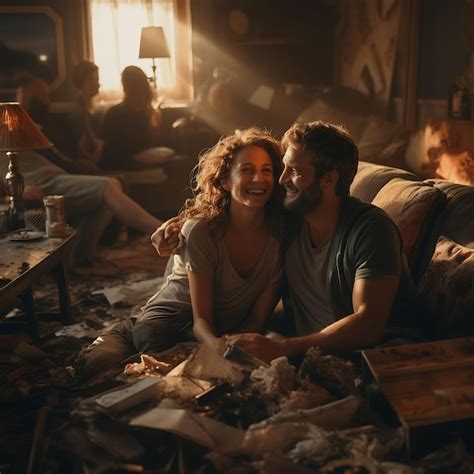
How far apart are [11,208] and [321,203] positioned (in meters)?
2.10

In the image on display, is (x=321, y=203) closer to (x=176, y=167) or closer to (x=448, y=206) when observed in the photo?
(x=448, y=206)

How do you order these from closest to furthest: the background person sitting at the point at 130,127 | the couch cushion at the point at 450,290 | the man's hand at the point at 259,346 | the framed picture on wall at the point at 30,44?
1. the man's hand at the point at 259,346
2. the couch cushion at the point at 450,290
3. the background person sitting at the point at 130,127
4. the framed picture on wall at the point at 30,44

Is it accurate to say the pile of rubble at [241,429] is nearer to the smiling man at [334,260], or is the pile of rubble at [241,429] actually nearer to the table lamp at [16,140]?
the smiling man at [334,260]

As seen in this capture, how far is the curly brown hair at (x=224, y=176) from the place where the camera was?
2.33 metres

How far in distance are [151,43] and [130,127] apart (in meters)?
1.41

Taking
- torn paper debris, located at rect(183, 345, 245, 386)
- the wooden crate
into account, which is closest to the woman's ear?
torn paper debris, located at rect(183, 345, 245, 386)

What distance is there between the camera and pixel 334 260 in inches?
A: 83.9

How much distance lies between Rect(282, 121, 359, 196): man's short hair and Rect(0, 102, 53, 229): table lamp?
1898 millimetres

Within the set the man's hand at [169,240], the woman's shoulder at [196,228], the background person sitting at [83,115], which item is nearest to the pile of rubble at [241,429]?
the woman's shoulder at [196,228]

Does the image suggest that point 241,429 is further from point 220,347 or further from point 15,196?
point 15,196

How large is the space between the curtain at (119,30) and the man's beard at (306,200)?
5777 millimetres

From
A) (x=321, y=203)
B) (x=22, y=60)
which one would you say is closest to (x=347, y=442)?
(x=321, y=203)

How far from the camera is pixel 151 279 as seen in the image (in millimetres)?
4434

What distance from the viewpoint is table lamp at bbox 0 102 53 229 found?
11.7 ft
